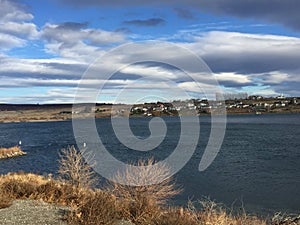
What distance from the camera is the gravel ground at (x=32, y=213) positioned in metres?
10.9

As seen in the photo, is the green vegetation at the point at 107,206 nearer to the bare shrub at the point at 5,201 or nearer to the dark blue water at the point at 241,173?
the bare shrub at the point at 5,201

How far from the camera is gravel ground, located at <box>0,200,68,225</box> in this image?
10875 mm

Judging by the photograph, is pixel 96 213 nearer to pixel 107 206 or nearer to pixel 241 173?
pixel 107 206

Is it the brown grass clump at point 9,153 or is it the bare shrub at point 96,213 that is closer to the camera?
the bare shrub at point 96,213

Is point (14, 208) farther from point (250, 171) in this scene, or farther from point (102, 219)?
point (250, 171)

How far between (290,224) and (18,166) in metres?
41.1

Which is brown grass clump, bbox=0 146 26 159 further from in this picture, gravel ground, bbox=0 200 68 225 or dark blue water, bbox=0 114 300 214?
gravel ground, bbox=0 200 68 225

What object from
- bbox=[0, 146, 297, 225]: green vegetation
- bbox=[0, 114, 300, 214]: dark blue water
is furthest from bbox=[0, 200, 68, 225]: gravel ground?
bbox=[0, 114, 300, 214]: dark blue water

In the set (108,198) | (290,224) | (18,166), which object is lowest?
(18,166)

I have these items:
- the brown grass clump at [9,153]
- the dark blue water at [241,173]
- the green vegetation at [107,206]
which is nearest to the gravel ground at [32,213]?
the green vegetation at [107,206]

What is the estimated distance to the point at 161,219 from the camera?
11.3 meters

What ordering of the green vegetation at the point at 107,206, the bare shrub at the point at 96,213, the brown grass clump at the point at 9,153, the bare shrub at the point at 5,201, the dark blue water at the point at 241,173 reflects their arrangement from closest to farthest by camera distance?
the bare shrub at the point at 96,213 → the green vegetation at the point at 107,206 → the bare shrub at the point at 5,201 → the dark blue water at the point at 241,173 → the brown grass clump at the point at 9,153

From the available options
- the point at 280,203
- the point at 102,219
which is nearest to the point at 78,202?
the point at 102,219

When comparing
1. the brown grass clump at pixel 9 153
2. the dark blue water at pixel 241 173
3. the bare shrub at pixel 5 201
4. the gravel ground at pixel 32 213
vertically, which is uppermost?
the bare shrub at pixel 5 201
